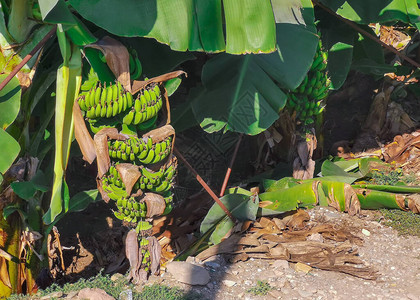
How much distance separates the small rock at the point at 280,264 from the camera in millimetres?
3482

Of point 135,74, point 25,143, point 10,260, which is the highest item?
point 135,74

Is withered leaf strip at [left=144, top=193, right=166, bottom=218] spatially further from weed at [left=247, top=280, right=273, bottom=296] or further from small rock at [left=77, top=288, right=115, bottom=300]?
weed at [left=247, top=280, right=273, bottom=296]

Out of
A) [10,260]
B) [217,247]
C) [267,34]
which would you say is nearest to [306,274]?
[217,247]

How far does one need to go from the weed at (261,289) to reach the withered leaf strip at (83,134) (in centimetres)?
113

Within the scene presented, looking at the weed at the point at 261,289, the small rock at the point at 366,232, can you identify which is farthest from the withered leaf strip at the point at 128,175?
the small rock at the point at 366,232

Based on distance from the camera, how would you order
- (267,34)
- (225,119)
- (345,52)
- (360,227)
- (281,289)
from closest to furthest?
1. (267,34)
2. (281,289)
3. (225,119)
4. (360,227)
5. (345,52)

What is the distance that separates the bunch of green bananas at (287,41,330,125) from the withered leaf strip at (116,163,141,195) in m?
1.55

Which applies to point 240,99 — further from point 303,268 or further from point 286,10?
point 303,268

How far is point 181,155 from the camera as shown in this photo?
139 inches

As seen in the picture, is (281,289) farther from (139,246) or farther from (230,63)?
(230,63)

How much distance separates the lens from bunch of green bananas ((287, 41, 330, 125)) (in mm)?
4160

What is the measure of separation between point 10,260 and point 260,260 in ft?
4.95

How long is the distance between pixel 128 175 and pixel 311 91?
1725mm

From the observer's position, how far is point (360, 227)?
4.04 metres
